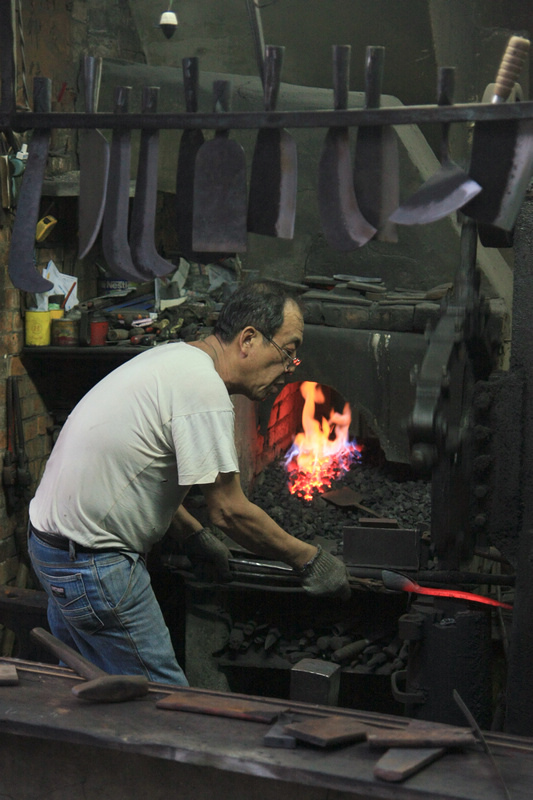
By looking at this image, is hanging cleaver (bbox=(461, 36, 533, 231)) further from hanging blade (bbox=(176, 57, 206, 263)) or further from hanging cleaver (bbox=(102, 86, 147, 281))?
hanging cleaver (bbox=(102, 86, 147, 281))

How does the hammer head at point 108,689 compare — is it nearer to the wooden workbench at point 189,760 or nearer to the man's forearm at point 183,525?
the wooden workbench at point 189,760

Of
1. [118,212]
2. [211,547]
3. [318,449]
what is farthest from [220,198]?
[318,449]

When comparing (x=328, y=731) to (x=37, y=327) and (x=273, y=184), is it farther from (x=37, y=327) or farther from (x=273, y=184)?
(x=37, y=327)

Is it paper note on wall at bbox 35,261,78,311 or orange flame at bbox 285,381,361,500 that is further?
orange flame at bbox 285,381,361,500

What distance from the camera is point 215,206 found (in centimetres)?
190

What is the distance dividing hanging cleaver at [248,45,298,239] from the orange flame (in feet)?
10.9

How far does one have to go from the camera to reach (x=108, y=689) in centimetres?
189

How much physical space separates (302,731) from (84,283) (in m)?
3.67

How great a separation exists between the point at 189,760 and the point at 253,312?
1398mm

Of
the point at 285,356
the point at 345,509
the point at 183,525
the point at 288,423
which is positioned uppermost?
the point at 285,356

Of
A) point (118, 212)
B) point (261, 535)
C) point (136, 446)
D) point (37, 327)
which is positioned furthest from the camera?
point (37, 327)

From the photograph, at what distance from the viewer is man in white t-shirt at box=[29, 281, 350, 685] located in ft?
8.20

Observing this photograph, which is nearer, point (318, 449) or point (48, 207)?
point (48, 207)

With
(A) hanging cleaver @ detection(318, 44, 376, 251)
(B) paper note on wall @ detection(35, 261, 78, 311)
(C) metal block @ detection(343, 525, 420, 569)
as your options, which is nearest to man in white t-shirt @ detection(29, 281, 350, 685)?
(C) metal block @ detection(343, 525, 420, 569)
